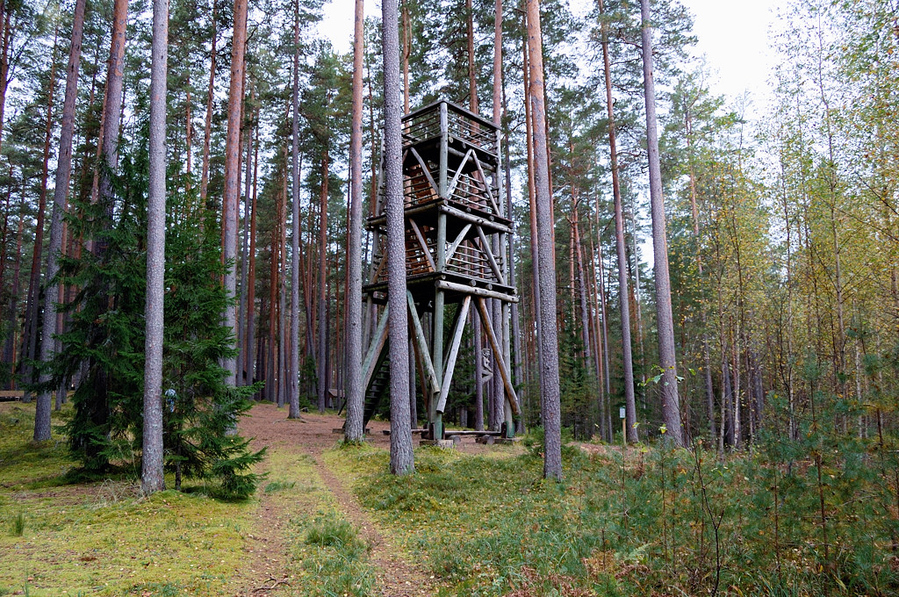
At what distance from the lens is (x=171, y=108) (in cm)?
2289

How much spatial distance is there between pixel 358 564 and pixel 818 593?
14.6 feet

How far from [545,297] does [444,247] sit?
17.3 feet

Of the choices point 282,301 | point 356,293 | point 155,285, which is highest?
point 282,301

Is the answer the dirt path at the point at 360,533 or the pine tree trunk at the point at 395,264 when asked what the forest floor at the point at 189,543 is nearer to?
the dirt path at the point at 360,533

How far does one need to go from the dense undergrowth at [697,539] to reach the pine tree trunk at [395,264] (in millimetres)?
3036

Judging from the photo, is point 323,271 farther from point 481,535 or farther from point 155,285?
point 481,535

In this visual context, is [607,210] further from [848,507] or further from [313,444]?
[848,507]

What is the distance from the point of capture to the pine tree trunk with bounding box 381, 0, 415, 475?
409 inches

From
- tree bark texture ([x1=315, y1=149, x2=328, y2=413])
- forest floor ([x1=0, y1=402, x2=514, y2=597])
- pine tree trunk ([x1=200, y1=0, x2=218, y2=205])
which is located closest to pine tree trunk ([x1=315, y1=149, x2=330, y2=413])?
tree bark texture ([x1=315, y1=149, x2=328, y2=413])

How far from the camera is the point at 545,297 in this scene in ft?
32.4

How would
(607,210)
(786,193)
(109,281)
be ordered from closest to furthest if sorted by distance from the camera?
(109,281) → (786,193) → (607,210)

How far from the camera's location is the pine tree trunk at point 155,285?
308 inches

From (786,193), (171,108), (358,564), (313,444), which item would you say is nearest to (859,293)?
(786,193)

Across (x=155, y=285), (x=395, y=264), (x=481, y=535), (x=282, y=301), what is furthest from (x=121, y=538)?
(x=282, y=301)
